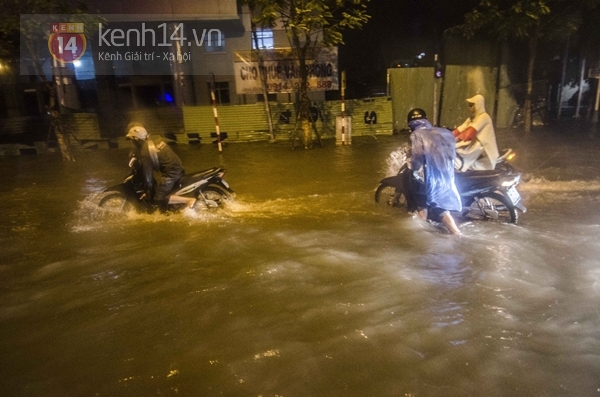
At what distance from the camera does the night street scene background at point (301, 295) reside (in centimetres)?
306

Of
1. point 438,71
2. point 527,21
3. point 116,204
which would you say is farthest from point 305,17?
point 116,204

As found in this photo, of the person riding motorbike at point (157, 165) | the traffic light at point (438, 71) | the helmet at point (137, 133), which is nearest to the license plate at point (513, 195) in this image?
the person riding motorbike at point (157, 165)

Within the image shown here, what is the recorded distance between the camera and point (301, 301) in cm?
406

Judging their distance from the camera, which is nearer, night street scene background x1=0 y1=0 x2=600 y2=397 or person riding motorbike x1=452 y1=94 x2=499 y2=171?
night street scene background x1=0 y1=0 x2=600 y2=397

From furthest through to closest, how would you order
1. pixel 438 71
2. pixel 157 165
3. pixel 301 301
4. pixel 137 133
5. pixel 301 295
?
1. pixel 438 71
2. pixel 157 165
3. pixel 137 133
4. pixel 301 295
5. pixel 301 301

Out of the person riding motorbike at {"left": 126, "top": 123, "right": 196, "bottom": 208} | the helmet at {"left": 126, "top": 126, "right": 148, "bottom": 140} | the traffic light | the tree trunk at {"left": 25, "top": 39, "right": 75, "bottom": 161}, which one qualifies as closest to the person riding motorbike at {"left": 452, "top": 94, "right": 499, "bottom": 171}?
the person riding motorbike at {"left": 126, "top": 123, "right": 196, "bottom": 208}

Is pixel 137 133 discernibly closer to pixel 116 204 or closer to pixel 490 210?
pixel 116 204

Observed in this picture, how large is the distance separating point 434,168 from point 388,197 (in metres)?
1.70

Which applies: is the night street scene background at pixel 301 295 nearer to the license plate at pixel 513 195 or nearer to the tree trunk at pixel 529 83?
the license plate at pixel 513 195

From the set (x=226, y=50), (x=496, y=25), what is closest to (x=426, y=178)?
(x=496, y=25)

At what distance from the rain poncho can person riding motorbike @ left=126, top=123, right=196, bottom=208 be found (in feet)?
10.6

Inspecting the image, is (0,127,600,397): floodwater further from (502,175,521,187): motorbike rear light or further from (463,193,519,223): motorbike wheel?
(502,175,521,187): motorbike rear light

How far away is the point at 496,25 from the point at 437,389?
11.9 meters

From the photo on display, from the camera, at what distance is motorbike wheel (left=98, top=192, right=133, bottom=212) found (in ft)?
21.7
